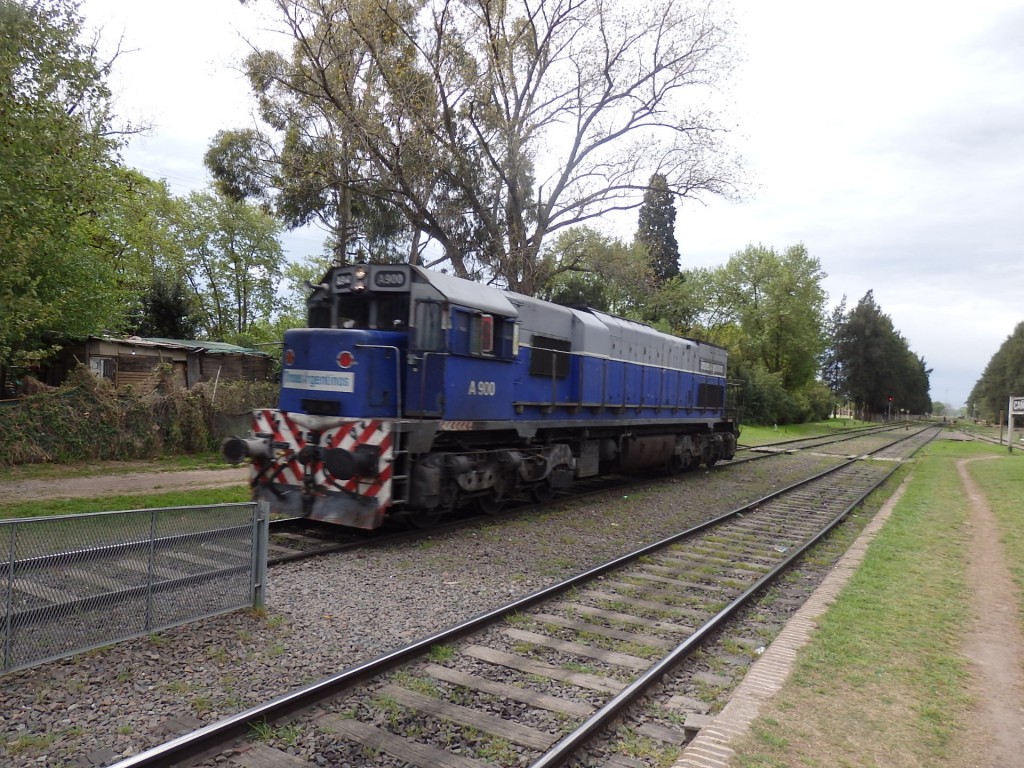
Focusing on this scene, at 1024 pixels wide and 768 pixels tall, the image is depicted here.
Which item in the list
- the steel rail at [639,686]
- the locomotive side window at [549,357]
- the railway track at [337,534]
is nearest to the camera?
the steel rail at [639,686]

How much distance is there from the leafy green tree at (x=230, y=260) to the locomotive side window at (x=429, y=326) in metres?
42.0

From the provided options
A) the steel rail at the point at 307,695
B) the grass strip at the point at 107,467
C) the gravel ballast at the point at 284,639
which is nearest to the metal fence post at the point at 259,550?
the gravel ballast at the point at 284,639

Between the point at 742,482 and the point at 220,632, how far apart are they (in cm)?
1445

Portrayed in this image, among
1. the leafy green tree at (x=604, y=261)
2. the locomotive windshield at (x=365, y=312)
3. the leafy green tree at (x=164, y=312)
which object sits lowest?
the locomotive windshield at (x=365, y=312)

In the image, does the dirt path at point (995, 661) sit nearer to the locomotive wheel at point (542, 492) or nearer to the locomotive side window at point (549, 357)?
the locomotive wheel at point (542, 492)

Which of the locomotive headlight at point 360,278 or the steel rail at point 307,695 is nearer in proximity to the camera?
the steel rail at point 307,695

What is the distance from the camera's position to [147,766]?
3576mm

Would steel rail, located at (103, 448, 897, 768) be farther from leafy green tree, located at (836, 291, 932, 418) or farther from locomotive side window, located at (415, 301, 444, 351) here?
leafy green tree, located at (836, 291, 932, 418)

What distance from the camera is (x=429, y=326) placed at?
9.45 m

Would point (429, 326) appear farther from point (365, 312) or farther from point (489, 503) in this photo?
point (489, 503)

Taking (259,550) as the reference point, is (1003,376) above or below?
above

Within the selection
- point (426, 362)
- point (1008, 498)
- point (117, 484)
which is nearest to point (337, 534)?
point (426, 362)

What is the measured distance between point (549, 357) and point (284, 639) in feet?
25.0

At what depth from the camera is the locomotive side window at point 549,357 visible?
1191 centimetres
